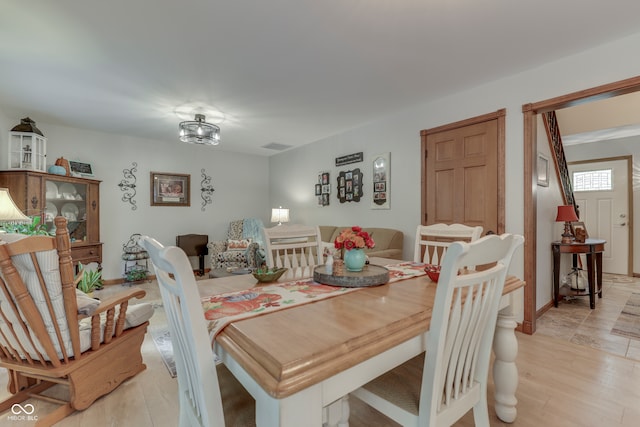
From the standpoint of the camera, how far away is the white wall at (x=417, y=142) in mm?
2287

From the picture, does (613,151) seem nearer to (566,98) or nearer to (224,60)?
(566,98)

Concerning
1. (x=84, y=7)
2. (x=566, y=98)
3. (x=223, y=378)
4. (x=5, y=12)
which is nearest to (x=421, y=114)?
(x=566, y=98)

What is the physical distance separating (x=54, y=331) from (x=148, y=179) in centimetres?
Result: 399

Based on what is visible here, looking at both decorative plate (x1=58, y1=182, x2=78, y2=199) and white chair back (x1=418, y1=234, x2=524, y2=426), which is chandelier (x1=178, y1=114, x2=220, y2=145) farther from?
white chair back (x1=418, y1=234, x2=524, y2=426)

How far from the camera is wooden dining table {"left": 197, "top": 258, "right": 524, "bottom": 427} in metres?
0.65

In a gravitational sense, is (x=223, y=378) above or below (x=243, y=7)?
→ below

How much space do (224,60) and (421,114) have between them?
2288 millimetres

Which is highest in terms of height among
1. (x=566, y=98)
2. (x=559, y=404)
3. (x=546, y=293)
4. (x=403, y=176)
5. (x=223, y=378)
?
(x=566, y=98)

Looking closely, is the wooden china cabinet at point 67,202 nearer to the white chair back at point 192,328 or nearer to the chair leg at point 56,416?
the chair leg at point 56,416

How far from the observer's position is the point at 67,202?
3.88m

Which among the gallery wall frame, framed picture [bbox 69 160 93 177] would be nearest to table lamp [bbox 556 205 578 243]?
the gallery wall frame

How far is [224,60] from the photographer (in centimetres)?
240

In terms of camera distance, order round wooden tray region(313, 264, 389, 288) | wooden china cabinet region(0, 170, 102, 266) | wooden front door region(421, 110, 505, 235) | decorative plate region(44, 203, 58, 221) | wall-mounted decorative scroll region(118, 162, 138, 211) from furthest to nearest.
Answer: wall-mounted decorative scroll region(118, 162, 138, 211) < decorative plate region(44, 203, 58, 221) < wooden china cabinet region(0, 170, 102, 266) < wooden front door region(421, 110, 505, 235) < round wooden tray region(313, 264, 389, 288)

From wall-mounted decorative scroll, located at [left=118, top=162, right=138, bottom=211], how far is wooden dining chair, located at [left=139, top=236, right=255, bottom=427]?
14.9 feet
